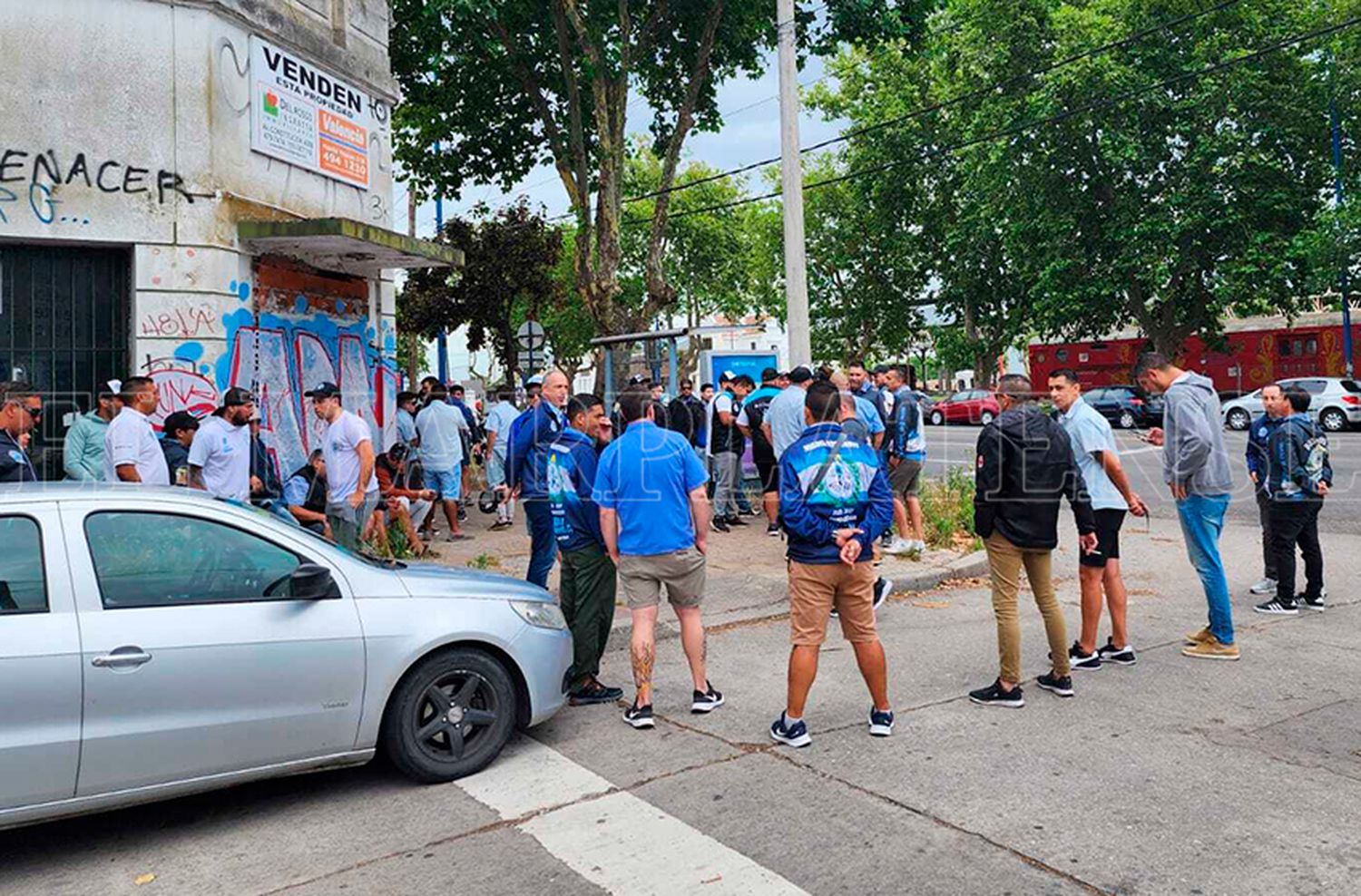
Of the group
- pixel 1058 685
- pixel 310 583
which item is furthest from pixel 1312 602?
pixel 310 583

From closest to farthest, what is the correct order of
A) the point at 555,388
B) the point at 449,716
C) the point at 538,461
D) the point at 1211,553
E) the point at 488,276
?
the point at 449,716
the point at 1211,553
the point at 555,388
the point at 538,461
the point at 488,276

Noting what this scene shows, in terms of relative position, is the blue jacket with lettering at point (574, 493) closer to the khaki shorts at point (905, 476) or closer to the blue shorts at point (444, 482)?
the khaki shorts at point (905, 476)

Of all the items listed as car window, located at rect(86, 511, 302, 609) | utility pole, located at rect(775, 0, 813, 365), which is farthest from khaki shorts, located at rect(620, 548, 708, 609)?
utility pole, located at rect(775, 0, 813, 365)

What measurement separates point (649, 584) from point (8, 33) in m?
7.01

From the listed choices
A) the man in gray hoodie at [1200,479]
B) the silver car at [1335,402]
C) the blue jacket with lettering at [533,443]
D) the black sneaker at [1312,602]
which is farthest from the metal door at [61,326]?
the silver car at [1335,402]

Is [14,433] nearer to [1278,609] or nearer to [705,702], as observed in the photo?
[705,702]

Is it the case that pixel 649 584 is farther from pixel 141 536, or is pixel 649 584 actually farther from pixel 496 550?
pixel 496 550

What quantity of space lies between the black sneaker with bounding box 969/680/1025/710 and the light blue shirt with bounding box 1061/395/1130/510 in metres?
1.35

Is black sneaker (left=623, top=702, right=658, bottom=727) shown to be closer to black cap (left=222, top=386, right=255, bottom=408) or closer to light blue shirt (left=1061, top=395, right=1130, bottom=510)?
light blue shirt (left=1061, top=395, right=1130, bottom=510)

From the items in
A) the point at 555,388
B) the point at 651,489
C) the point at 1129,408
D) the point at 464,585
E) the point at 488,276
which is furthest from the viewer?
the point at 1129,408

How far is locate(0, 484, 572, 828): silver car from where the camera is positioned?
155 inches

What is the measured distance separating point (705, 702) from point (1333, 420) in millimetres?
26492

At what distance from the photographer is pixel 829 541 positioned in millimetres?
5121

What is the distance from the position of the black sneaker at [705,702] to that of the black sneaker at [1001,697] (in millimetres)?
1443
